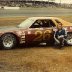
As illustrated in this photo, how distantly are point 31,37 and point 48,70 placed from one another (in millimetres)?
4077

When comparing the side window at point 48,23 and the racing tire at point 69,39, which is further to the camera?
the racing tire at point 69,39

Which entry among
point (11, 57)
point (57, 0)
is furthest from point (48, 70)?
point (57, 0)

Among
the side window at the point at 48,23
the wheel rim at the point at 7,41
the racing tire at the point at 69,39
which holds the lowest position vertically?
the racing tire at the point at 69,39

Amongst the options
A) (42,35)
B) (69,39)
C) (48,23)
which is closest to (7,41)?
(42,35)

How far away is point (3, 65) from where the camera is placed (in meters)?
9.47

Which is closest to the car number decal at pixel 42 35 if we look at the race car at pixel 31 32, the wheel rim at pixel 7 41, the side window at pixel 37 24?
the race car at pixel 31 32

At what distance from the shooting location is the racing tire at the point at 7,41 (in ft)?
40.3

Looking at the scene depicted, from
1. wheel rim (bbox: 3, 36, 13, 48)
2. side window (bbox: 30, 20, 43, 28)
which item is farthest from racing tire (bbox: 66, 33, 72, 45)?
wheel rim (bbox: 3, 36, 13, 48)

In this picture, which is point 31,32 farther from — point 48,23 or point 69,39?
point 69,39

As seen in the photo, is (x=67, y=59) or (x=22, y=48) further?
(x=22, y=48)

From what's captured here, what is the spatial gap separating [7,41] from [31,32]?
1.17 m

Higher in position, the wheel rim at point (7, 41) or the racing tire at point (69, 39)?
the wheel rim at point (7, 41)

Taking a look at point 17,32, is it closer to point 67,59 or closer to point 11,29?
point 11,29

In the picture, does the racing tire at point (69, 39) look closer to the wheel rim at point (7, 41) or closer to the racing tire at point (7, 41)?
the racing tire at point (7, 41)
